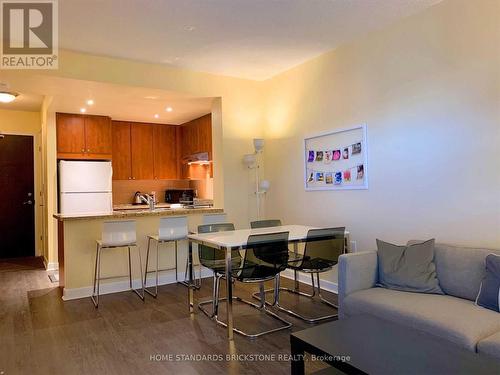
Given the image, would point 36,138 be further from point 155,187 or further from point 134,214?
point 134,214

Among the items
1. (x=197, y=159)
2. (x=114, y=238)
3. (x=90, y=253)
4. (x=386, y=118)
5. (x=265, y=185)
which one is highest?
(x=386, y=118)

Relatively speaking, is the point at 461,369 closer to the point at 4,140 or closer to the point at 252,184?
the point at 252,184

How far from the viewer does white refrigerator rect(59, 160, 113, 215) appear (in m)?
5.85

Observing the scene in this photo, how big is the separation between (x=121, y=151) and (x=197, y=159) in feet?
4.89

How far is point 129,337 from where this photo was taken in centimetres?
309

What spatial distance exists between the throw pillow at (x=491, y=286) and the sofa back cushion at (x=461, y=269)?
89mm

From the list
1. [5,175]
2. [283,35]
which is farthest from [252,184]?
[5,175]

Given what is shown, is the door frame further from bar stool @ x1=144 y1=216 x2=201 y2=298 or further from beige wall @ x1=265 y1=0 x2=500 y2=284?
beige wall @ x1=265 y1=0 x2=500 y2=284

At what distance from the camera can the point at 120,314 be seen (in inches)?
144

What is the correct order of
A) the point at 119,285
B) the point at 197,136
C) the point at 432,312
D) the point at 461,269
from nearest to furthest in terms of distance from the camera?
the point at 432,312 → the point at 461,269 → the point at 119,285 → the point at 197,136

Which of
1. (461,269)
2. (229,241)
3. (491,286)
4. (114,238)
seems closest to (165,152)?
(114,238)

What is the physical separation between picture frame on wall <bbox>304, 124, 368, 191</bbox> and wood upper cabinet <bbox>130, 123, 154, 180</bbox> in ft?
11.8

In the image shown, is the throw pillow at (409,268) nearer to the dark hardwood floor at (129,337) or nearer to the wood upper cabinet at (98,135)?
the dark hardwood floor at (129,337)

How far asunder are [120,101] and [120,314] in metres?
3.06
